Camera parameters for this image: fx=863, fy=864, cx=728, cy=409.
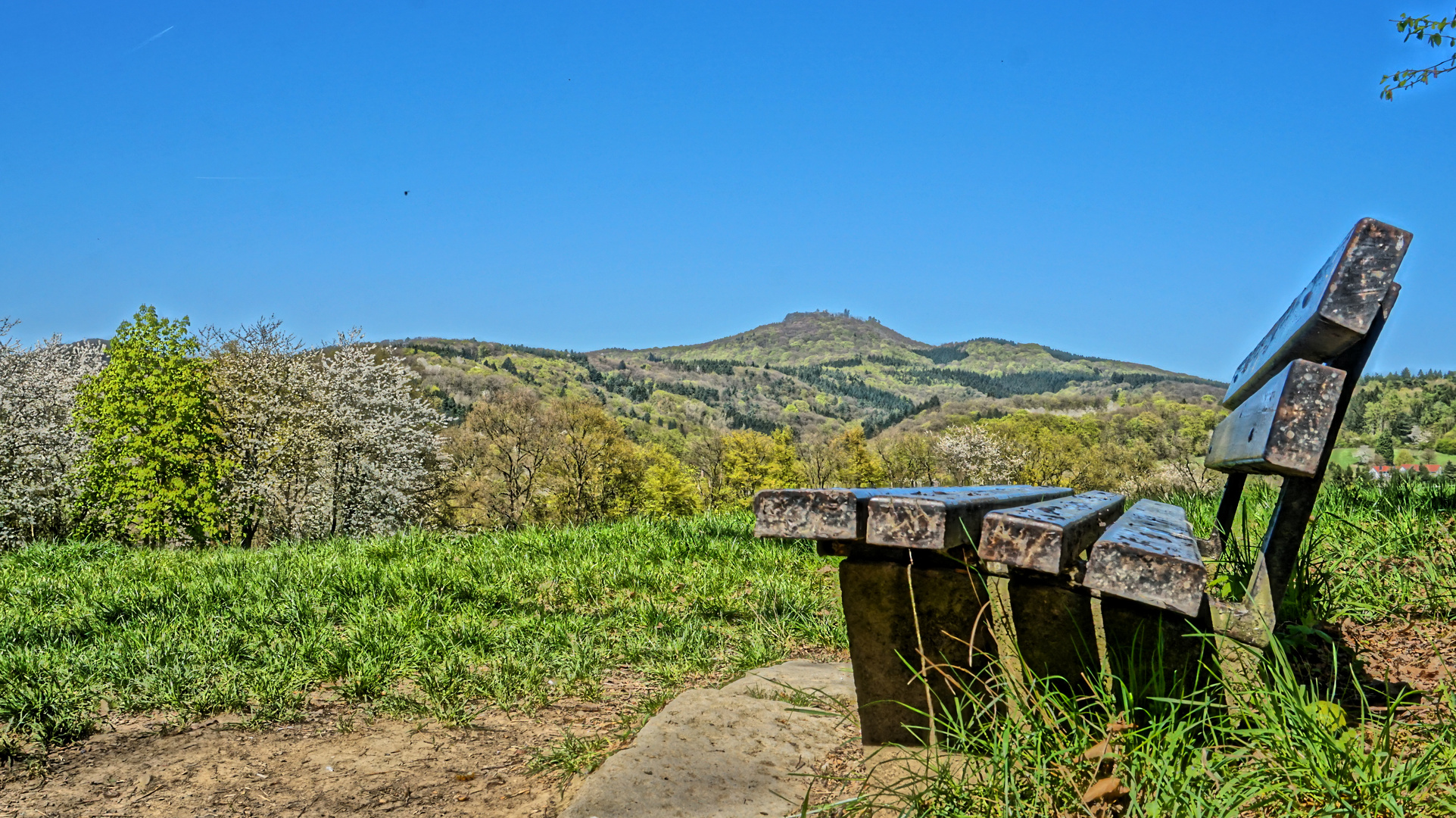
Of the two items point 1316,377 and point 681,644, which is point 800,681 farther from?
point 1316,377

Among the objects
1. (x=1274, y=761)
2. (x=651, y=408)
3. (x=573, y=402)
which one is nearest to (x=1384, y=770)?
(x=1274, y=761)

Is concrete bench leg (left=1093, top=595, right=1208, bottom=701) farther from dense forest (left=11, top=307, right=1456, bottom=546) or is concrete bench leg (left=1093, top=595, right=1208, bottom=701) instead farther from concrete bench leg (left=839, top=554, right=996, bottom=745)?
dense forest (left=11, top=307, right=1456, bottom=546)

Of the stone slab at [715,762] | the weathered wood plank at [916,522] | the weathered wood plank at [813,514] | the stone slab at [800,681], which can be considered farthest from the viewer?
the stone slab at [800,681]

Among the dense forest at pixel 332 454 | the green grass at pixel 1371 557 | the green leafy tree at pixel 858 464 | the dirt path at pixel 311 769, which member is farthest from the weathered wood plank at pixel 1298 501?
the green leafy tree at pixel 858 464

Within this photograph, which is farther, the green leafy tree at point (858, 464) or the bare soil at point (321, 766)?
the green leafy tree at point (858, 464)

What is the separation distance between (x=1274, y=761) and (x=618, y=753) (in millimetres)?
1924

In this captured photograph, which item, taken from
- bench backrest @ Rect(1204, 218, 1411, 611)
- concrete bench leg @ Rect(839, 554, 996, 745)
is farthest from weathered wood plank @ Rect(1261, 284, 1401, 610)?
concrete bench leg @ Rect(839, 554, 996, 745)

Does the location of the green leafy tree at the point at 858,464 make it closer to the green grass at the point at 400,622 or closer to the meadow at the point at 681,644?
the meadow at the point at 681,644

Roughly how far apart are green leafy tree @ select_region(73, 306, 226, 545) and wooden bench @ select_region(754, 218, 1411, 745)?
69.5 ft

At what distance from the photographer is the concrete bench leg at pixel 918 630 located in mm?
2307

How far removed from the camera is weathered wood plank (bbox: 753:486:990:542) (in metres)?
2.05

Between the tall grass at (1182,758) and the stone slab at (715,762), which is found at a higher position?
the tall grass at (1182,758)

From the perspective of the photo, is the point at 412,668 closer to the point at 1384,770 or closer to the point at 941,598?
the point at 941,598

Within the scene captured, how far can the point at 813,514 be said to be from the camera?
2064 millimetres
